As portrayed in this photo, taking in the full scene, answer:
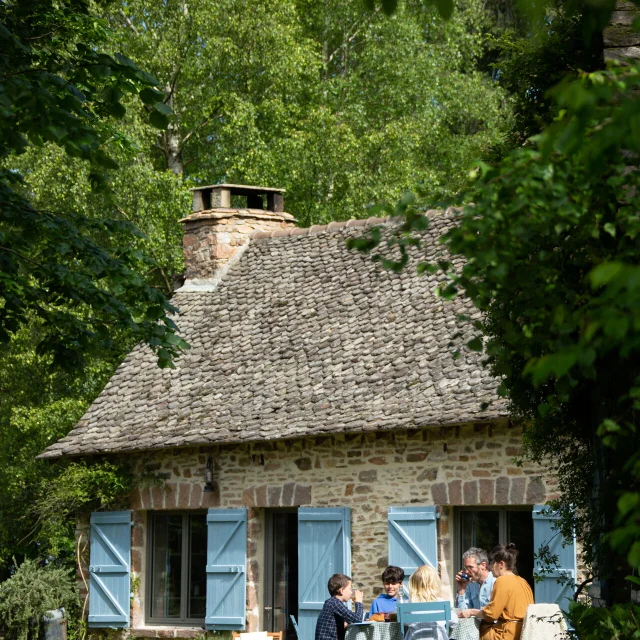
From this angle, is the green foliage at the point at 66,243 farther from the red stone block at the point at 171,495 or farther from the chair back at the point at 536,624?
the red stone block at the point at 171,495

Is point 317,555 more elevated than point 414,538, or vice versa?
point 414,538

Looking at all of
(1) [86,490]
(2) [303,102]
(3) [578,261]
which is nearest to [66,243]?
(3) [578,261]

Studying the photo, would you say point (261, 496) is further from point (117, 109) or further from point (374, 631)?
point (117, 109)

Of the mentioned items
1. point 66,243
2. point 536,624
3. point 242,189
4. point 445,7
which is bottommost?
point 536,624

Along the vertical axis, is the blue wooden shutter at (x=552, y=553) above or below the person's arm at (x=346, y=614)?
above

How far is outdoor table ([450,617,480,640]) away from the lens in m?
8.72

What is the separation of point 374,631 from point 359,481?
12.7 ft

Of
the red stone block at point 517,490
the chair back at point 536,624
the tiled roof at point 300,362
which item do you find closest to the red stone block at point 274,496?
the tiled roof at point 300,362

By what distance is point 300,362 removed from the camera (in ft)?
47.4

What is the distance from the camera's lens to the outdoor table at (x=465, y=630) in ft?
28.6

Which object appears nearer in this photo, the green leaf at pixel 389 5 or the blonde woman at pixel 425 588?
the green leaf at pixel 389 5

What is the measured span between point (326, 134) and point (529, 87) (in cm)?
1521

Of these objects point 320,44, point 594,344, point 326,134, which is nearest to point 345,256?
point 326,134

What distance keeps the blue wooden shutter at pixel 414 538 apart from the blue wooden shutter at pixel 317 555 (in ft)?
2.21
